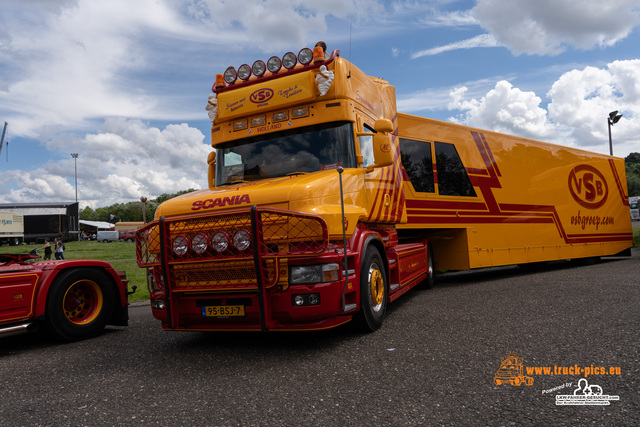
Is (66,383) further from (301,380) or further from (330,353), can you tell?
(330,353)

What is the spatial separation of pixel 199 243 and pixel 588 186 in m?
11.8

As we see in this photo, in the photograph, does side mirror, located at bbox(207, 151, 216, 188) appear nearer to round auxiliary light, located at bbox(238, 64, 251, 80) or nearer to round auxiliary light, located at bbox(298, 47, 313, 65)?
round auxiliary light, located at bbox(238, 64, 251, 80)

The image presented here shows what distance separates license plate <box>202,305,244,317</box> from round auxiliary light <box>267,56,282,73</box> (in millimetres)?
3336

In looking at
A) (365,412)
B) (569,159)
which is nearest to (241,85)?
(365,412)

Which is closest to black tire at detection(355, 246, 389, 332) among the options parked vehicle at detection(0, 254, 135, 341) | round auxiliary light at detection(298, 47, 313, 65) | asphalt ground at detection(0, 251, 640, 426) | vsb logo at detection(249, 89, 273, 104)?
asphalt ground at detection(0, 251, 640, 426)

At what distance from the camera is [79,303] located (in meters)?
6.00

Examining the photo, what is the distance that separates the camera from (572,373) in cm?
367

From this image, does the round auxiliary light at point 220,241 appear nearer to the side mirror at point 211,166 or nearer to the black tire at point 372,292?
the black tire at point 372,292

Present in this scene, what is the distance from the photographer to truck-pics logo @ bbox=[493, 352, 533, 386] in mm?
3572

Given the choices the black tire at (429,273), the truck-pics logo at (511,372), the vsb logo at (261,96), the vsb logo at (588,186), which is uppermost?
the vsb logo at (261,96)

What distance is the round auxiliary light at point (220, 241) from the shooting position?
4520 mm

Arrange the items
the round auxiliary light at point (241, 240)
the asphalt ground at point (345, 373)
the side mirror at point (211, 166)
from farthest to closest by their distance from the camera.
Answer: the side mirror at point (211, 166) → the round auxiliary light at point (241, 240) → the asphalt ground at point (345, 373)

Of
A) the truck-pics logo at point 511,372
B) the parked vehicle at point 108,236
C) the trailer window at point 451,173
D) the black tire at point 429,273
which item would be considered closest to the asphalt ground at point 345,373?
the truck-pics logo at point 511,372

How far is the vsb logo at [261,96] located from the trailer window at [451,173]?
172 inches
